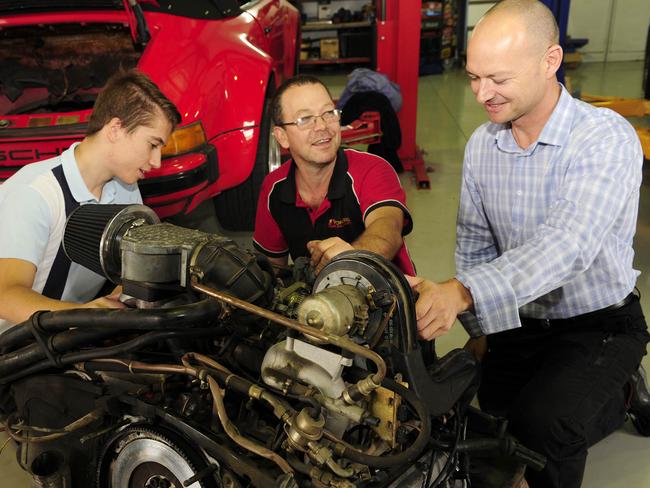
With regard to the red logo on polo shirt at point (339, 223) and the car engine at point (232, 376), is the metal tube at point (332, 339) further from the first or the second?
the red logo on polo shirt at point (339, 223)

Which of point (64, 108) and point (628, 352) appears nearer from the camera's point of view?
Result: point (628, 352)

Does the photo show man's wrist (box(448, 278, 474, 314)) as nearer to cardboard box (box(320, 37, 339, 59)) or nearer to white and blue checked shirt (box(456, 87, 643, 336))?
white and blue checked shirt (box(456, 87, 643, 336))

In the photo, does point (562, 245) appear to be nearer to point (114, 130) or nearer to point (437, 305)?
point (437, 305)

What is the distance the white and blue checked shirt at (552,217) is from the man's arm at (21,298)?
912 millimetres

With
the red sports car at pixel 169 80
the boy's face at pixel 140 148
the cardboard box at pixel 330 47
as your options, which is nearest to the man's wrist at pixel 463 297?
the boy's face at pixel 140 148

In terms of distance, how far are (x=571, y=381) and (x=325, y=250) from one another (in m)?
0.77

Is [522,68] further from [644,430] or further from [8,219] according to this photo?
[8,219]

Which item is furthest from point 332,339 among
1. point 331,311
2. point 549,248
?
point 549,248

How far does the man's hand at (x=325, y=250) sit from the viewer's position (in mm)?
1471

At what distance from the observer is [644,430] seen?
199cm

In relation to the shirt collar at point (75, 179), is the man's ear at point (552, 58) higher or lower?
higher

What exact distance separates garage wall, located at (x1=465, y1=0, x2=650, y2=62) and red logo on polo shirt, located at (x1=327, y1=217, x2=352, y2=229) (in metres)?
9.30

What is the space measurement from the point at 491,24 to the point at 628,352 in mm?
995

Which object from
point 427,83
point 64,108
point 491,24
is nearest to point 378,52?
point 64,108
